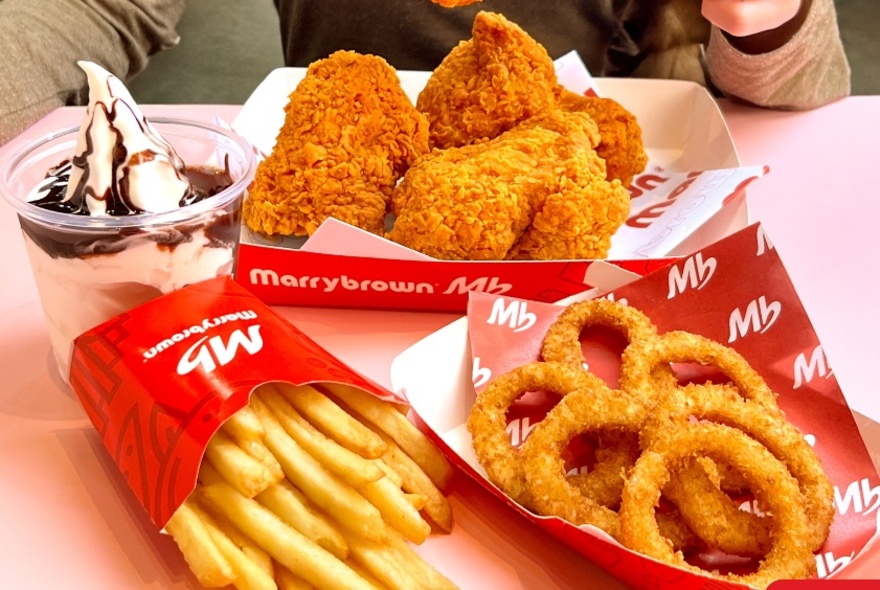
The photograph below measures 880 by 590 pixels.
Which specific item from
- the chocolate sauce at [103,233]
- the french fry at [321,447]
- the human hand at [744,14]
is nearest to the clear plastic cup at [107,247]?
the chocolate sauce at [103,233]

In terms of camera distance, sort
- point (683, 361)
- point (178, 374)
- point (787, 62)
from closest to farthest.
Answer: point (178, 374) → point (683, 361) → point (787, 62)

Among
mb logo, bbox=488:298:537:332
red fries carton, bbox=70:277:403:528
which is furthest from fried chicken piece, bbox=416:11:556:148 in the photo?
red fries carton, bbox=70:277:403:528

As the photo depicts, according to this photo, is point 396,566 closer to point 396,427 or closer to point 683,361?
point 396,427

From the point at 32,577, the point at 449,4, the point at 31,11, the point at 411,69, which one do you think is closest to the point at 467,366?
the point at 449,4

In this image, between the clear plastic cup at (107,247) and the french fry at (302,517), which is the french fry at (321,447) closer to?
the french fry at (302,517)

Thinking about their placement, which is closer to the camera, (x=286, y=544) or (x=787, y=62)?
(x=286, y=544)

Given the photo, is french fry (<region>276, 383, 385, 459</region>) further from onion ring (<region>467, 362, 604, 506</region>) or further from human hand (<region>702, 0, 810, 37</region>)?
human hand (<region>702, 0, 810, 37</region>)

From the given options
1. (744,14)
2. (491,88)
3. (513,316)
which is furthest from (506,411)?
(744,14)
